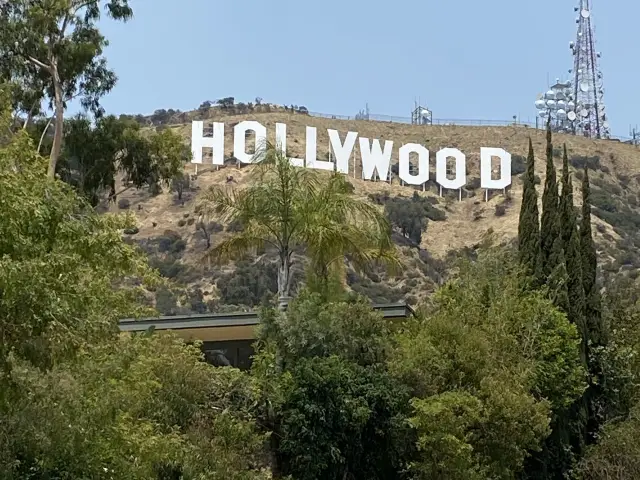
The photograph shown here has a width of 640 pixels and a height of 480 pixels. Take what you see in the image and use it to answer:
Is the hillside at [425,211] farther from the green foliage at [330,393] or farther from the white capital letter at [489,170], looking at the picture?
the green foliage at [330,393]

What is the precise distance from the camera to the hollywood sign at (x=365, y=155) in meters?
64.9

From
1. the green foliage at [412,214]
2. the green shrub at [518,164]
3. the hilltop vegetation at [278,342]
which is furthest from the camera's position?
the green shrub at [518,164]

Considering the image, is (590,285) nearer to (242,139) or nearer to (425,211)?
(425,211)

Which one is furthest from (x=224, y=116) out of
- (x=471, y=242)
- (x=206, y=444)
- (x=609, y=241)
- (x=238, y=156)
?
(x=206, y=444)

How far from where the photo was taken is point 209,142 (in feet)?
219

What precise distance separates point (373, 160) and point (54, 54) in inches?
1823

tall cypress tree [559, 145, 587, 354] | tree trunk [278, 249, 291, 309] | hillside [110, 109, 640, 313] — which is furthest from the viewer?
hillside [110, 109, 640, 313]

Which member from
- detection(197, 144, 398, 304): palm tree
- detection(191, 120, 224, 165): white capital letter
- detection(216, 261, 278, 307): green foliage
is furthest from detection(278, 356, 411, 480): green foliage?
detection(191, 120, 224, 165): white capital letter

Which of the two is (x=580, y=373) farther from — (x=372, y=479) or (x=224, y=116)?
(x=224, y=116)

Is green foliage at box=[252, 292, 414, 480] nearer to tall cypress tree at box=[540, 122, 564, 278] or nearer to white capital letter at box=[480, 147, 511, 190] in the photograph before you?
tall cypress tree at box=[540, 122, 564, 278]

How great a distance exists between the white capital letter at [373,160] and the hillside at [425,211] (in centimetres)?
145

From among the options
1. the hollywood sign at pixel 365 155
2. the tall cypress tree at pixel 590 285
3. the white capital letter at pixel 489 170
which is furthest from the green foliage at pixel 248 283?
the white capital letter at pixel 489 170

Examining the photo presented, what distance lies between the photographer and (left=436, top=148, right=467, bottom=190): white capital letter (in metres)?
71.2

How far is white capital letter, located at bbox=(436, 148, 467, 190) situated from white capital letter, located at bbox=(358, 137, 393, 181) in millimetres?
4491
